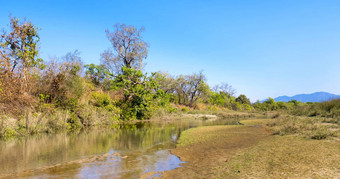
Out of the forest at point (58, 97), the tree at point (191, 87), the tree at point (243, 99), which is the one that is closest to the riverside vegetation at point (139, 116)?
the forest at point (58, 97)

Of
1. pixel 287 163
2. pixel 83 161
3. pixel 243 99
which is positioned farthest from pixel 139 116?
pixel 243 99

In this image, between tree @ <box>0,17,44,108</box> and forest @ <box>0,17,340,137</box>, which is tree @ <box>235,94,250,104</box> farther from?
tree @ <box>0,17,44,108</box>

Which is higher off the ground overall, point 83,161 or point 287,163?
point 287,163

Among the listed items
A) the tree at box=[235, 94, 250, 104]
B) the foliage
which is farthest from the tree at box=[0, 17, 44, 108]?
the tree at box=[235, 94, 250, 104]

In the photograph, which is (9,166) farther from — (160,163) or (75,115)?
(75,115)

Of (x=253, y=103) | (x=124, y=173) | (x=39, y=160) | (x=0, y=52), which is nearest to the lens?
(x=124, y=173)

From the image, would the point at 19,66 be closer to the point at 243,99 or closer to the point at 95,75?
the point at 95,75

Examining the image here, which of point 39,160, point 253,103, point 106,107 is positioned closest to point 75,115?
point 106,107

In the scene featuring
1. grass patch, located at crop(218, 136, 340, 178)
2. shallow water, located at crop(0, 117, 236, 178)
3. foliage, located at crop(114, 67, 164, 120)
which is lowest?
shallow water, located at crop(0, 117, 236, 178)

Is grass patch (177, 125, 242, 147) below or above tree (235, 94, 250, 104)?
below

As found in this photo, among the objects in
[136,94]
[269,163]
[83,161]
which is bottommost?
[83,161]

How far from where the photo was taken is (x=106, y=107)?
21.8 m

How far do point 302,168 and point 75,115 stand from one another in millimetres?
16344

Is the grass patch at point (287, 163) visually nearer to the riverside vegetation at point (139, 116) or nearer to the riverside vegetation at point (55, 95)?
the riverside vegetation at point (139, 116)
